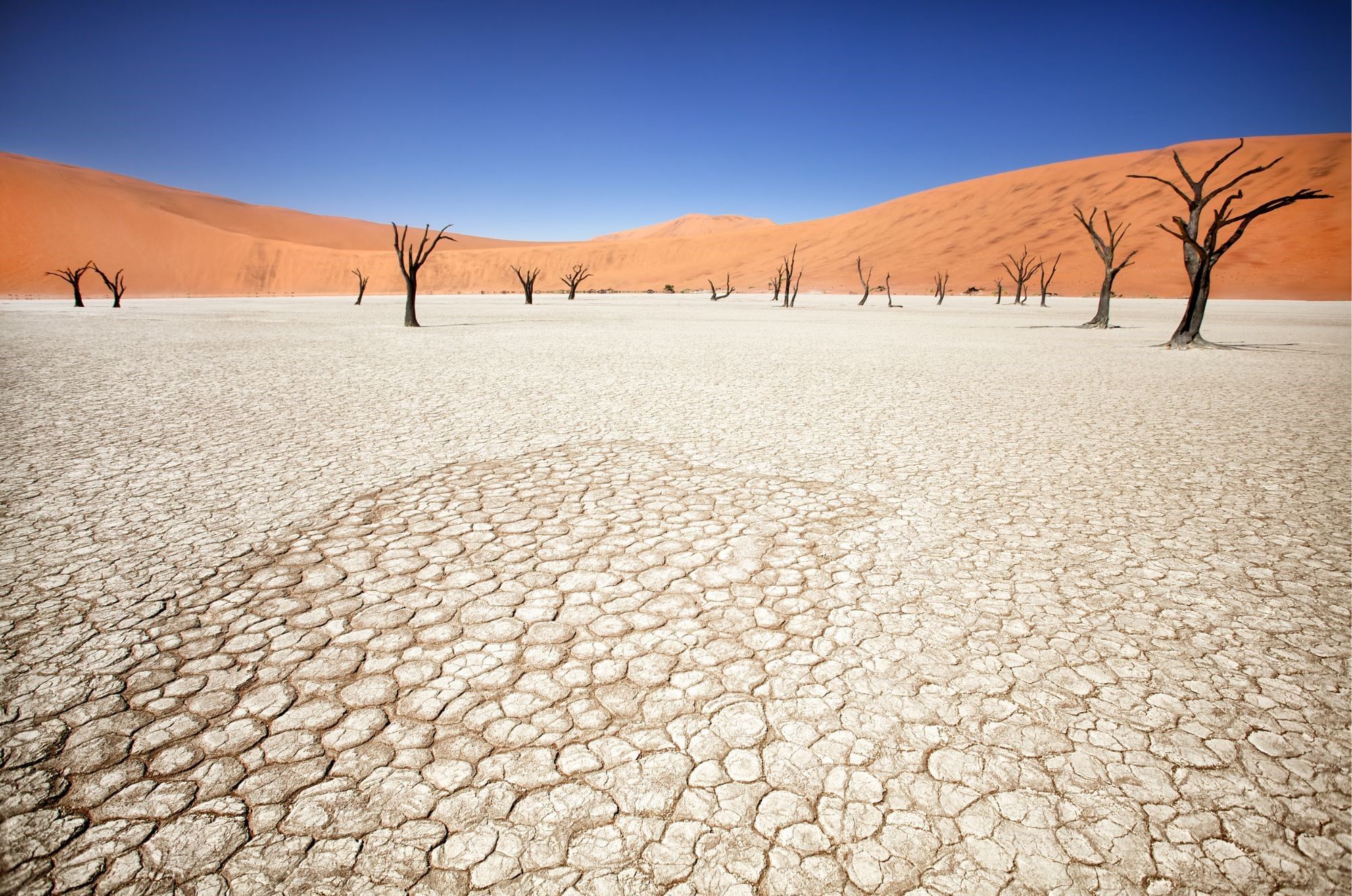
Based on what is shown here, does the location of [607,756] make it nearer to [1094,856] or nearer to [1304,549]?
[1094,856]

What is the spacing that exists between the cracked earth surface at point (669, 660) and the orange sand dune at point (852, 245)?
182ft

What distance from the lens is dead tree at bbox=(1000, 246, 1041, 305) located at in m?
40.7

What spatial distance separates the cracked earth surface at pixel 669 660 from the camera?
1.79 metres

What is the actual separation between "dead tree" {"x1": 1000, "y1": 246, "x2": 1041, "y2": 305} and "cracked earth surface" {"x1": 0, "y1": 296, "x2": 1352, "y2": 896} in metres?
39.2

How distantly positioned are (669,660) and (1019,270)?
4701cm

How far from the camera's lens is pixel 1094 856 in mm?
1770

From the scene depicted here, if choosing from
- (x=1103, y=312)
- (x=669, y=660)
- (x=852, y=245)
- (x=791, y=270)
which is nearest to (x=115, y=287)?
(x=669, y=660)

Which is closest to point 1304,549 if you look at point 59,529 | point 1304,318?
point 59,529

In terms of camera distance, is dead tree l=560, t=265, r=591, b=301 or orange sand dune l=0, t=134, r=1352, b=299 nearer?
A: dead tree l=560, t=265, r=591, b=301

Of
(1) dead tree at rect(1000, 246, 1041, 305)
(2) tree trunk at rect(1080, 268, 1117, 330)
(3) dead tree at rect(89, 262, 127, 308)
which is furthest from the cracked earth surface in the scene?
(1) dead tree at rect(1000, 246, 1041, 305)

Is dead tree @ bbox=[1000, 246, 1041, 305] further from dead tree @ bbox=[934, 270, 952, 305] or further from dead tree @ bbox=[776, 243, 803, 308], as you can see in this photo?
dead tree @ bbox=[776, 243, 803, 308]

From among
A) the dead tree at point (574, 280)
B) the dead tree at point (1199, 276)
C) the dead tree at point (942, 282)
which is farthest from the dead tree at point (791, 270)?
the dead tree at point (1199, 276)

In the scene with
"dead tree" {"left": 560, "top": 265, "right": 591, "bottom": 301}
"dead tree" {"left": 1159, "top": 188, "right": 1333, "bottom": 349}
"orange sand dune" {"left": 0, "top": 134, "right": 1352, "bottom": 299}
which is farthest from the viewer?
"orange sand dune" {"left": 0, "top": 134, "right": 1352, "bottom": 299}

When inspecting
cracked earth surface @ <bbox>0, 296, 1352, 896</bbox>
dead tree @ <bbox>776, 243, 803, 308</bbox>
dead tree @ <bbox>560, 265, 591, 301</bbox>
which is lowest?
cracked earth surface @ <bbox>0, 296, 1352, 896</bbox>
